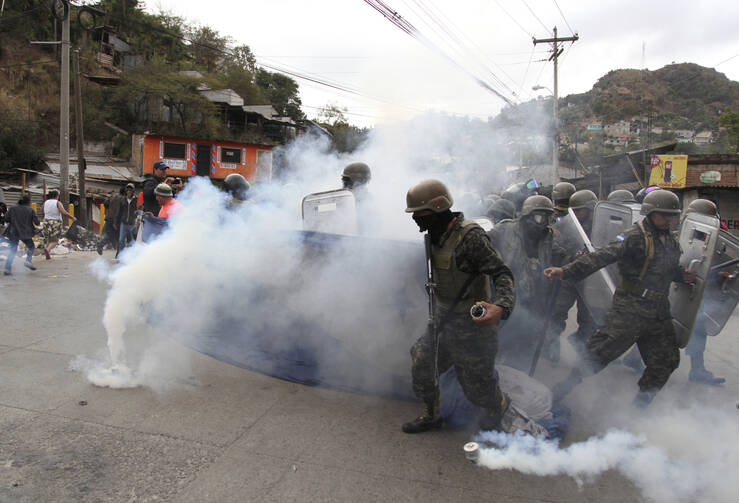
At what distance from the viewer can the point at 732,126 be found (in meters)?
26.8

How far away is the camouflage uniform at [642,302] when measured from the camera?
3.23m

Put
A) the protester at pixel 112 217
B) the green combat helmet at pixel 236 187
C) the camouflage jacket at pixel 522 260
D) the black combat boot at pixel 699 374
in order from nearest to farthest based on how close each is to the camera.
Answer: the camouflage jacket at pixel 522 260
the black combat boot at pixel 699 374
the green combat helmet at pixel 236 187
the protester at pixel 112 217

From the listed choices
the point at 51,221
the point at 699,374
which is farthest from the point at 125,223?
the point at 699,374

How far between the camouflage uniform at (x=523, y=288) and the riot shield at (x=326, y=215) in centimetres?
141

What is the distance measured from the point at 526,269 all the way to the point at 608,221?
54.6 inches

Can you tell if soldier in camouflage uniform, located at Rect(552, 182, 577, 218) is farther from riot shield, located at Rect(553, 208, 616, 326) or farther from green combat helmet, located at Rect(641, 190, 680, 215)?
green combat helmet, located at Rect(641, 190, 680, 215)

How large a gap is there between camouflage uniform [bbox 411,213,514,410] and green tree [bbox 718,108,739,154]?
3097 centimetres

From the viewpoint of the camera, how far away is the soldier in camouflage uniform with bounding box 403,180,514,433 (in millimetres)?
2770

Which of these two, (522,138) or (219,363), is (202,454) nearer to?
(219,363)

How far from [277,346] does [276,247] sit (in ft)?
2.60

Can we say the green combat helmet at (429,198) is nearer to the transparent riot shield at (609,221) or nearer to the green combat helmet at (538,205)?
the green combat helmet at (538,205)

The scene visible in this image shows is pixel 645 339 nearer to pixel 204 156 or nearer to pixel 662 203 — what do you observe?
pixel 662 203

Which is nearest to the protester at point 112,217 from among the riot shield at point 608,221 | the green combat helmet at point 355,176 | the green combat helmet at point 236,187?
the green combat helmet at point 236,187

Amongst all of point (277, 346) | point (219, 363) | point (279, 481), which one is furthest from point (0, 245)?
point (279, 481)
